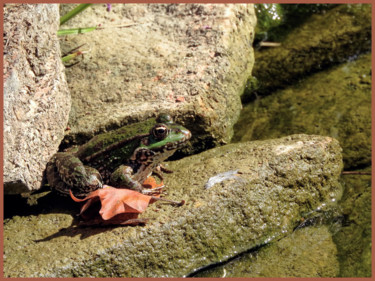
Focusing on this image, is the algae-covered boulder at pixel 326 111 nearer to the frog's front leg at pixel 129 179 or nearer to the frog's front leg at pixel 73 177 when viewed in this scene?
the frog's front leg at pixel 129 179

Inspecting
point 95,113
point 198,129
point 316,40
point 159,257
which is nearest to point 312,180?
point 198,129

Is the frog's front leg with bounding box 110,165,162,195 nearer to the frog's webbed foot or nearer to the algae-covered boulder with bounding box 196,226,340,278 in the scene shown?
the frog's webbed foot

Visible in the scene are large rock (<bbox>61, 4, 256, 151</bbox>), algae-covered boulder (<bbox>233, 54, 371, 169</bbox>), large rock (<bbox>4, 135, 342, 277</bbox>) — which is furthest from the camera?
algae-covered boulder (<bbox>233, 54, 371, 169</bbox>)

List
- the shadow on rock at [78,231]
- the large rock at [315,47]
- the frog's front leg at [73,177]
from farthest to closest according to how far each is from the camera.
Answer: the large rock at [315,47]
the frog's front leg at [73,177]
the shadow on rock at [78,231]

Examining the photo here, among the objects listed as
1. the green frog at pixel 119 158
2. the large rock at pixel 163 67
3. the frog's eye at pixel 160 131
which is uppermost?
the large rock at pixel 163 67

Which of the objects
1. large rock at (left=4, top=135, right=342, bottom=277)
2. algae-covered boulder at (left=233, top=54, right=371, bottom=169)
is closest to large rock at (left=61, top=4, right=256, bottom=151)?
algae-covered boulder at (left=233, top=54, right=371, bottom=169)

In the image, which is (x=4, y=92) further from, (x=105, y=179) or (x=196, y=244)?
Answer: (x=196, y=244)

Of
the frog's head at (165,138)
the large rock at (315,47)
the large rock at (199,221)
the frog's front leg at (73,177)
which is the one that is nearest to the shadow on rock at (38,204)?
the large rock at (199,221)

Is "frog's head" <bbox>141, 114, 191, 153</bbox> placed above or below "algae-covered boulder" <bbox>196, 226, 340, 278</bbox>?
above
